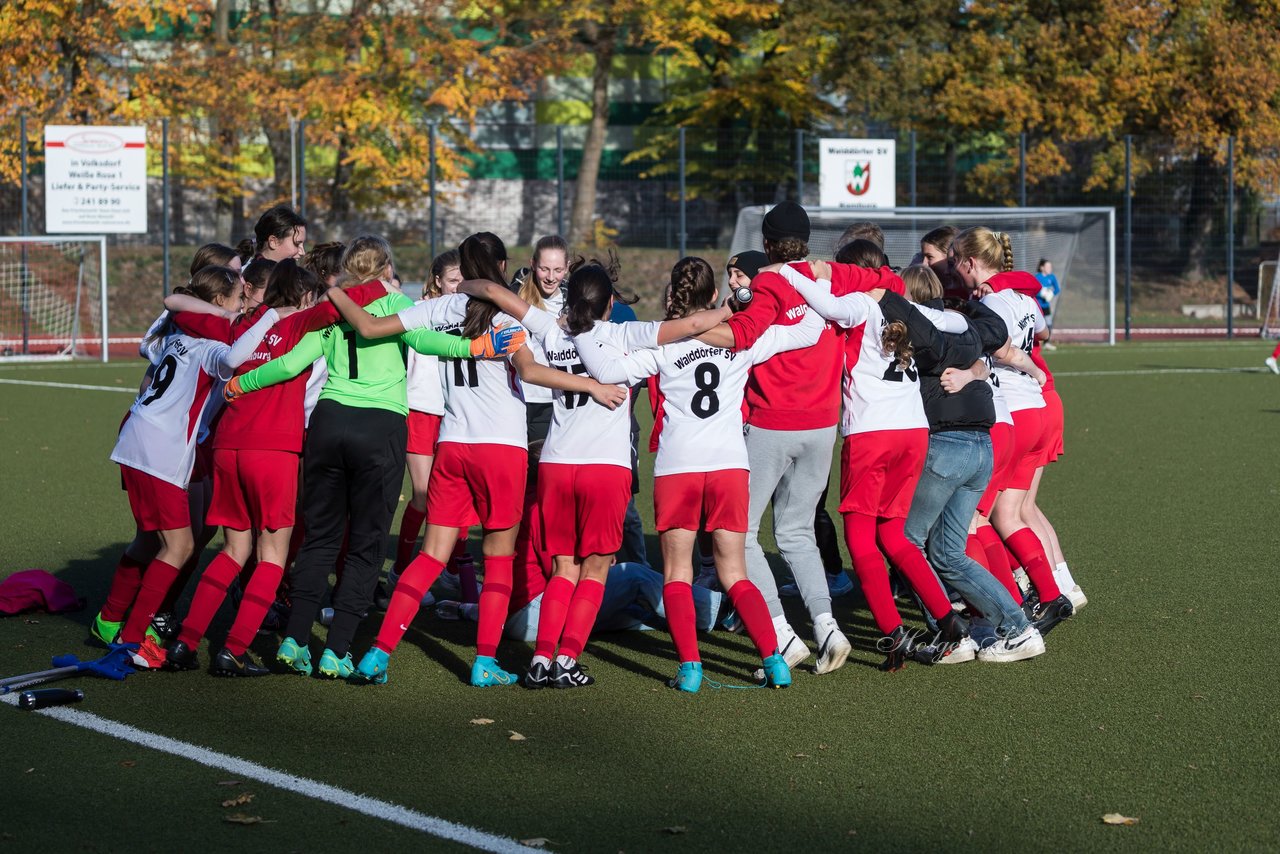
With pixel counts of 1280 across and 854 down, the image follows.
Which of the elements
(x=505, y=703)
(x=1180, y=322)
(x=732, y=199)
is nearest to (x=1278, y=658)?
(x=505, y=703)

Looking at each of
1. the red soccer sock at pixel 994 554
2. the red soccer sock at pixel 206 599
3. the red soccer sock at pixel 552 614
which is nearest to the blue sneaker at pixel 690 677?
the red soccer sock at pixel 552 614

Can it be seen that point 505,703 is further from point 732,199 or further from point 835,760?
point 732,199

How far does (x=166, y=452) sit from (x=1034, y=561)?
4.06m

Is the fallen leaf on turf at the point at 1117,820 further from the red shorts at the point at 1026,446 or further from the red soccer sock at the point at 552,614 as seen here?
the red shorts at the point at 1026,446

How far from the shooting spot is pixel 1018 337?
694cm

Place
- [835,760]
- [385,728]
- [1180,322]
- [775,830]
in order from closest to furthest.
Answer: [775,830] → [835,760] → [385,728] → [1180,322]

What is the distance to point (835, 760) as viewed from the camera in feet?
17.2

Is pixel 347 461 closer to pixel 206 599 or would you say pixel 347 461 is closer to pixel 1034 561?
pixel 206 599

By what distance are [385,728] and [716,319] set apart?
204cm

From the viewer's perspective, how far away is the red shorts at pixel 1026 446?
725 cm

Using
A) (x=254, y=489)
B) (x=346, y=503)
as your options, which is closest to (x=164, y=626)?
(x=254, y=489)

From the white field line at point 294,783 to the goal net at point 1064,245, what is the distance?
25060 millimetres

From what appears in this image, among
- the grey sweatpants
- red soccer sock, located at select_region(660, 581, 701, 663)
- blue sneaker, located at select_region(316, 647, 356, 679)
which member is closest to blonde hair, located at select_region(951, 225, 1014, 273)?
the grey sweatpants

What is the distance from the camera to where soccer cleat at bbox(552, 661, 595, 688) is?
6199 millimetres
